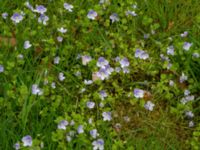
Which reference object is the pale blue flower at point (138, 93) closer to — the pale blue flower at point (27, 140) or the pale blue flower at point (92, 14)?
the pale blue flower at point (92, 14)

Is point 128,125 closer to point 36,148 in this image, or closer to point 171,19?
point 36,148

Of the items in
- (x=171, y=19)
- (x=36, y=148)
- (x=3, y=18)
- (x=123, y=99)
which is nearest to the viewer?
(x=36, y=148)

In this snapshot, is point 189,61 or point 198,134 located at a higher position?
point 189,61

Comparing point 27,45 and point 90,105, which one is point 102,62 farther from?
point 27,45

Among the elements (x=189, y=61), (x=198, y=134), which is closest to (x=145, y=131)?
(x=198, y=134)

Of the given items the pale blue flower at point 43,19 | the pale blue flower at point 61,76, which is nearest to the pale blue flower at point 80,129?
the pale blue flower at point 61,76

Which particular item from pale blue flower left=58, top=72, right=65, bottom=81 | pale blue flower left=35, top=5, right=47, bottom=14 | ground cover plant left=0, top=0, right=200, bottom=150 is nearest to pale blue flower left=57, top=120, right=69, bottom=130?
ground cover plant left=0, top=0, right=200, bottom=150

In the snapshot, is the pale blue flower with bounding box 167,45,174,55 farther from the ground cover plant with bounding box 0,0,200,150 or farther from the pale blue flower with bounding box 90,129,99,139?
the pale blue flower with bounding box 90,129,99,139

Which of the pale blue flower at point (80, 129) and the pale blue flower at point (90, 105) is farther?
the pale blue flower at point (90, 105)
